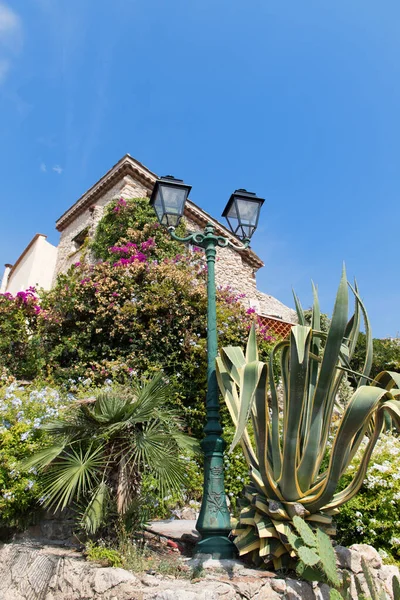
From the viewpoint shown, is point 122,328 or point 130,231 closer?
point 122,328

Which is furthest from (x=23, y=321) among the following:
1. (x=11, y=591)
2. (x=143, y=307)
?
(x=11, y=591)

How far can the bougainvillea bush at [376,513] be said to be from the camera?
16.6 ft

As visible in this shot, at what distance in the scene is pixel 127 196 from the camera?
43.8 ft

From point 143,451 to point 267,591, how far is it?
4.92ft

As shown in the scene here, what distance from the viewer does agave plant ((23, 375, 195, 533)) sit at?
4152mm

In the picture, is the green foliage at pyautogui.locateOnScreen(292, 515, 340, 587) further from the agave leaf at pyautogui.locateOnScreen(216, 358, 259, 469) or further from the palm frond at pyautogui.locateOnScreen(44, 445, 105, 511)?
the palm frond at pyautogui.locateOnScreen(44, 445, 105, 511)

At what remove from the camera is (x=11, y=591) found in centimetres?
409

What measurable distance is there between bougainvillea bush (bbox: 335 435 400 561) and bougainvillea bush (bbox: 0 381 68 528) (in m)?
3.31

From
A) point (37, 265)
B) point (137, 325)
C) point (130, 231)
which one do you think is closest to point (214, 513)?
point (137, 325)

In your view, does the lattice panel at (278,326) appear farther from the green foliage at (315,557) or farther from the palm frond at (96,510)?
the green foliage at (315,557)

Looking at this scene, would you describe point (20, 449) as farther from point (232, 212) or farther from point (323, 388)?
point (232, 212)

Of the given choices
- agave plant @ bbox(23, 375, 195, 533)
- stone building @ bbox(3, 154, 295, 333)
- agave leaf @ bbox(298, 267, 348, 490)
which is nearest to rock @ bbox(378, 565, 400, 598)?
agave leaf @ bbox(298, 267, 348, 490)

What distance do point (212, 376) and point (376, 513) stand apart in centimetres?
251

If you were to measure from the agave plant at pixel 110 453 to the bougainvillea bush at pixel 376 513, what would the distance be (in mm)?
2092
